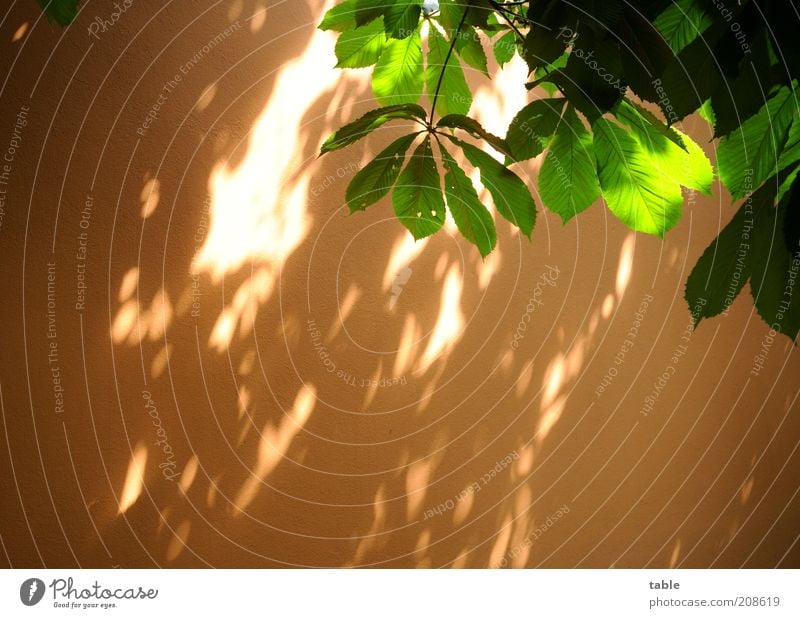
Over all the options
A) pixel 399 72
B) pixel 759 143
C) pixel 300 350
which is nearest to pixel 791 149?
pixel 759 143

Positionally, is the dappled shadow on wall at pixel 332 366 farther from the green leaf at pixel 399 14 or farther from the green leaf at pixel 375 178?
the green leaf at pixel 399 14

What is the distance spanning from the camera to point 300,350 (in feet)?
7.41

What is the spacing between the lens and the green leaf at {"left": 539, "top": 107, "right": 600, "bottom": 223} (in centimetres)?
74

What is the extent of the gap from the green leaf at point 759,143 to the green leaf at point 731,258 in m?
0.04

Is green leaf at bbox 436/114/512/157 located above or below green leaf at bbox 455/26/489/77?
below

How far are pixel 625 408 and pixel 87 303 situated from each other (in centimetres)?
194

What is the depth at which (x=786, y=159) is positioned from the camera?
63cm

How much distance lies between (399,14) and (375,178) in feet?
0.60

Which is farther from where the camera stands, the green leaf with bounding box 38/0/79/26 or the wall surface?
the wall surface

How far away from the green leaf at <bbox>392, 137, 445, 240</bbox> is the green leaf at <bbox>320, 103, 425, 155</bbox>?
0.18 ft

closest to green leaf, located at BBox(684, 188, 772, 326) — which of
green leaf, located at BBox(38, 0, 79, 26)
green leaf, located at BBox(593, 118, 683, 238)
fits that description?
green leaf, located at BBox(593, 118, 683, 238)

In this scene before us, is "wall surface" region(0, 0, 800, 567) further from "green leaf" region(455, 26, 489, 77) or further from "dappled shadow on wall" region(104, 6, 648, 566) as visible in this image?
"green leaf" region(455, 26, 489, 77)

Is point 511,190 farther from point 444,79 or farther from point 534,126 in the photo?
point 444,79

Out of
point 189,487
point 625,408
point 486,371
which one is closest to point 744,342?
point 625,408
